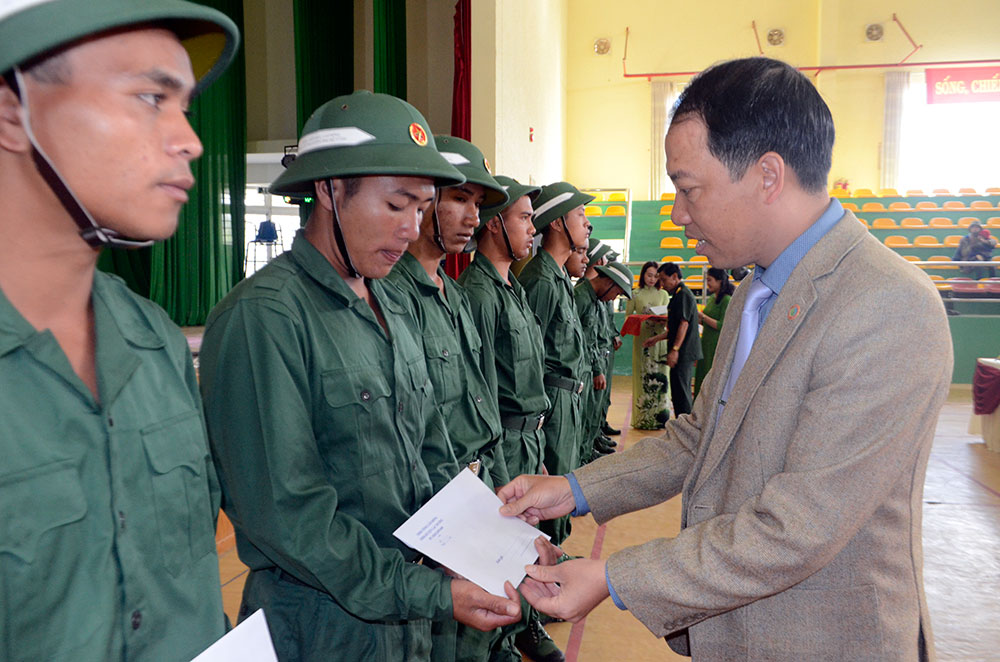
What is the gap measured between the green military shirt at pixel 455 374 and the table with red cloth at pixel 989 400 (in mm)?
6145

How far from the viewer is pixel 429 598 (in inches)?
59.6

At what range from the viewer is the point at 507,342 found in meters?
3.27

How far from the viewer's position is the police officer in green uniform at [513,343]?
10.3 ft

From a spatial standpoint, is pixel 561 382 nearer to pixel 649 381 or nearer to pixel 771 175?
pixel 771 175

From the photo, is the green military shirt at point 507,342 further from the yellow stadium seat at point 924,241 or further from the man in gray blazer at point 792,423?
the yellow stadium seat at point 924,241

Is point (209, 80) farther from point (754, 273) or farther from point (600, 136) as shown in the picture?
point (600, 136)

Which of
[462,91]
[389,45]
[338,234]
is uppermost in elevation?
[389,45]

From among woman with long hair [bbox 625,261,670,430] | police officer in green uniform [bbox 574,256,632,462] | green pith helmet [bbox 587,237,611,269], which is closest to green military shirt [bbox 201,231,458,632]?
police officer in green uniform [bbox 574,256,632,462]

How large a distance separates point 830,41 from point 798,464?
53.8ft

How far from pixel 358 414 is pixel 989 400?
23.8 ft

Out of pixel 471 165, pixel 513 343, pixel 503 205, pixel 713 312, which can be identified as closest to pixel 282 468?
pixel 471 165

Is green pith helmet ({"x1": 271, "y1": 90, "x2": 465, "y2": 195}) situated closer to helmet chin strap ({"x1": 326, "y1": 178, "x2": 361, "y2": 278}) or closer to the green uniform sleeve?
helmet chin strap ({"x1": 326, "y1": 178, "x2": 361, "y2": 278})

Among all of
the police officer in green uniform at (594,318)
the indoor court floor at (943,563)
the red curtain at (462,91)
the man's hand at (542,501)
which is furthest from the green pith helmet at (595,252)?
the man's hand at (542,501)

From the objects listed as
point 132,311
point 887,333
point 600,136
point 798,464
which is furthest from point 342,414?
point 600,136
